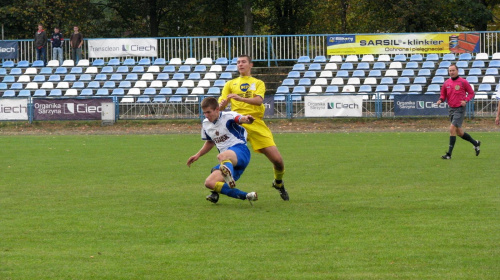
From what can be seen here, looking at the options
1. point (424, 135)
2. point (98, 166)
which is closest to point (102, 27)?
point (424, 135)

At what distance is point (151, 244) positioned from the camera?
7.09m

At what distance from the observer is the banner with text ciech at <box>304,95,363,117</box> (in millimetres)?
27453

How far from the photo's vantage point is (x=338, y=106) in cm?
2747

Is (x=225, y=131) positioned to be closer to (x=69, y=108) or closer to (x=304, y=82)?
(x=69, y=108)

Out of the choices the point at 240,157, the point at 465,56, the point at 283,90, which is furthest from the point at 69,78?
the point at 240,157

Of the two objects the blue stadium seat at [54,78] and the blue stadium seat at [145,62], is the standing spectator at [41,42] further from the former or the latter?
the blue stadium seat at [145,62]

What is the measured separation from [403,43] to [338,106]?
7617 millimetres

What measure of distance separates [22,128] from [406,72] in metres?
15.1

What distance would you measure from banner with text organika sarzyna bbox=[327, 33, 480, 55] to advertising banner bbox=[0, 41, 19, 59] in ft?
47.4

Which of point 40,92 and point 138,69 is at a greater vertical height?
point 138,69

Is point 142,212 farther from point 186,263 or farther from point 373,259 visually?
point 373,259

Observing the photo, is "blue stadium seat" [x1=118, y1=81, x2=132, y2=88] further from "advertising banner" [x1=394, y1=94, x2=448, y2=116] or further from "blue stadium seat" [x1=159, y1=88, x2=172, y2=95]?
"advertising banner" [x1=394, y1=94, x2=448, y2=116]

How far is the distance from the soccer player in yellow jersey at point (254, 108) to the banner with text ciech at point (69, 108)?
1838 cm

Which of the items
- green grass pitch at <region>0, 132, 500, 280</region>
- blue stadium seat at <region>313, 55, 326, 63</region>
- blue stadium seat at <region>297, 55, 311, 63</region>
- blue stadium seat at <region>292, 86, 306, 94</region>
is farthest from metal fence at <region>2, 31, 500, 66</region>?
green grass pitch at <region>0, 132, 500, 280</region>
